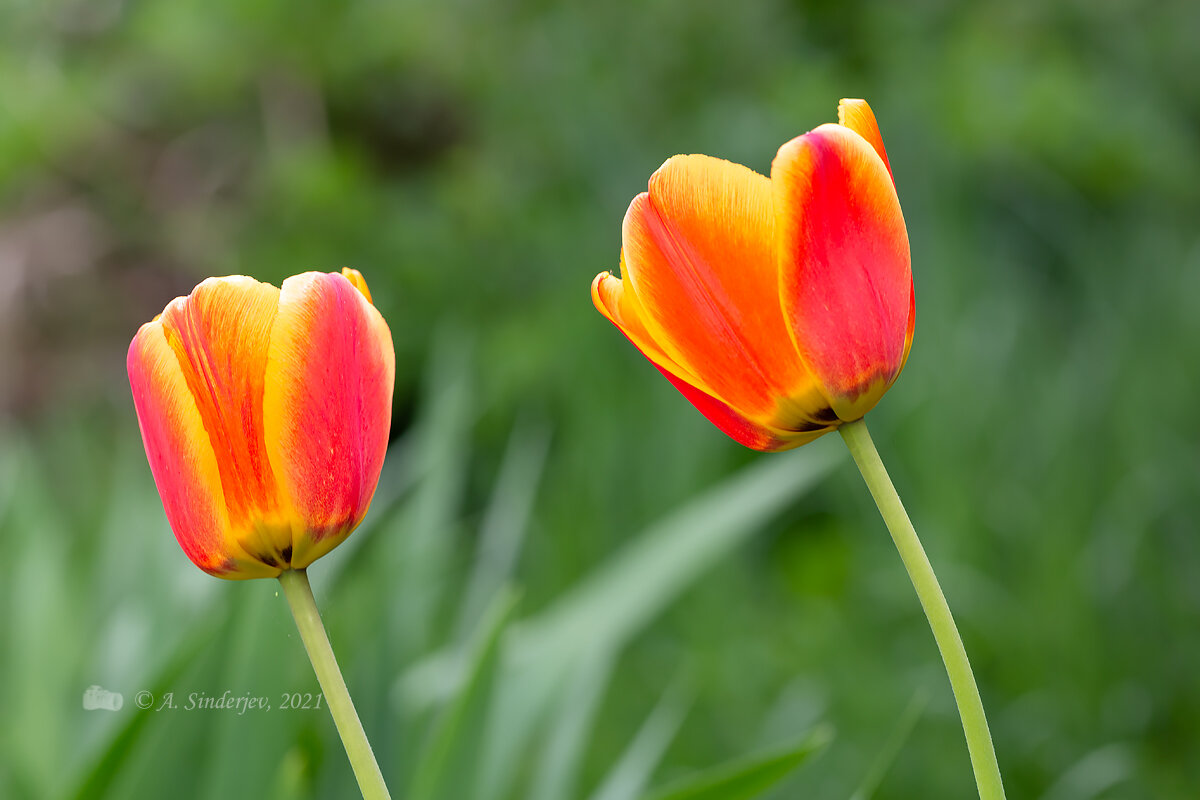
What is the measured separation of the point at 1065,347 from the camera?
1.86m

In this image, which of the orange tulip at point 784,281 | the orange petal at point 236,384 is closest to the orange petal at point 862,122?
the orange tulip at point 784,281

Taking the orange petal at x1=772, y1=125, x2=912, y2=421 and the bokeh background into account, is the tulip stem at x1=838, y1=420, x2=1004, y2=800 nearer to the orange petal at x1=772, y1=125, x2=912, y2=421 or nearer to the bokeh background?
the orange petal at x1=772, y1=125, x2=912, y2=421

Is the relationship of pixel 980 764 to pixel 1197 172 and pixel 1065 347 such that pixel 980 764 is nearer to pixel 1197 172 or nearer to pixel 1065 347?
pixel 1065 347

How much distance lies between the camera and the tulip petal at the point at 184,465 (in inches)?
8.3

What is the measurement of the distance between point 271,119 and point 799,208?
264 centimetres

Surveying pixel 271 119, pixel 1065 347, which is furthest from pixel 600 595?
pixel 271 119

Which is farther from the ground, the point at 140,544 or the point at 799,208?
the point at 140,544

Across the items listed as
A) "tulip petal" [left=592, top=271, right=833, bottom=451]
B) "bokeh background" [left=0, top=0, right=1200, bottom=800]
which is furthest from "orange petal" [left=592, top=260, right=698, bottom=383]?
"bokeh background" [left=0, top=0, right=1200, bottom=800]

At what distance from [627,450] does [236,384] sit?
4.87 ft

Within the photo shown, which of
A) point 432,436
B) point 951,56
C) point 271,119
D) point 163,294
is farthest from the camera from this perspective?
point 163,294

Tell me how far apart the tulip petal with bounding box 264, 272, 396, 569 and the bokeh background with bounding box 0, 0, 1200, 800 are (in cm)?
8

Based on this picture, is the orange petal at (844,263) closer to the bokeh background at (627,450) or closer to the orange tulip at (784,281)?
the orange tulip at (784,281)

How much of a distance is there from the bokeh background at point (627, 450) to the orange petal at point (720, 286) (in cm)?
13

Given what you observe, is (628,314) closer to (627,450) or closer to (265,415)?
(265,415)
